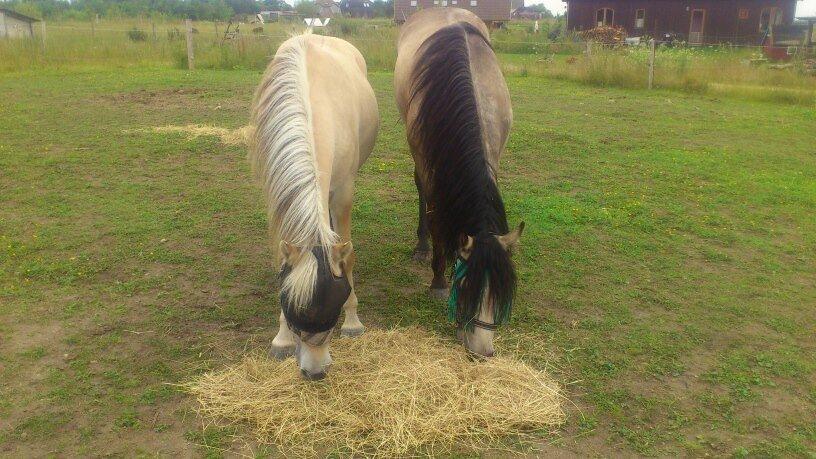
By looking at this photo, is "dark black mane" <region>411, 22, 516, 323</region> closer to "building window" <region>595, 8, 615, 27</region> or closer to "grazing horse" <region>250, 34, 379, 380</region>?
Result: "grazing horse" <region>250, 34, 379, 380</region>

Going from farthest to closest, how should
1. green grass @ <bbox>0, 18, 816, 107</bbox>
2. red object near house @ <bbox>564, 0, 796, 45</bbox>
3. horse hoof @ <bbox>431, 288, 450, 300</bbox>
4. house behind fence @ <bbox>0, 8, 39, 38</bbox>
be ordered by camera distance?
red object near house @ <bbox>564, 0, 796, 45</bbox> < house behind fence @ <bbox>0, 8, 39, 38</bbox> < green grass @ <bbox>0, 18, 816, 107</bbox> < horse hoof @ <bbox>431, 288, 450, 300</bbox>

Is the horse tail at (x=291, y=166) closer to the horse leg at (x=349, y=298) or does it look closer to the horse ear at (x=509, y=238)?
the horse leg at (x=349, y=298)

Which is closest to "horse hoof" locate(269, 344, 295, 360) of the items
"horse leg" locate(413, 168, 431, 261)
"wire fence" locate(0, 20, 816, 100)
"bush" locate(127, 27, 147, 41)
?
"horse leg" locate(413, 168, 431, 261)

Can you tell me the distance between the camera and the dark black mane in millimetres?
3217

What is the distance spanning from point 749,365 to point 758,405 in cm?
45

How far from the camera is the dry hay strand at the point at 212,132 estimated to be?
8430 millimetres

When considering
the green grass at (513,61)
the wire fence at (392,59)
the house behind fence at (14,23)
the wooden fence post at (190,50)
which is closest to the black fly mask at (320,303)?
the wire fence at (392,59)

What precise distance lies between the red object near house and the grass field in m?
24.7

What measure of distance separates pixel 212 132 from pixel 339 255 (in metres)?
6.72

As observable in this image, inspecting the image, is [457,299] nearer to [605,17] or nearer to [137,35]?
[137,35]

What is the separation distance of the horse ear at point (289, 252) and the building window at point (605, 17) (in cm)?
3269

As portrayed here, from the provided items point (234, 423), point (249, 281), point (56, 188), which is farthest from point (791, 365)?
point (56, 188)

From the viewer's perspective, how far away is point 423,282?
4.77 meters

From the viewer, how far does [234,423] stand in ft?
9.97
